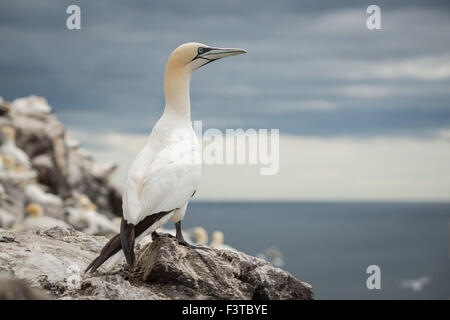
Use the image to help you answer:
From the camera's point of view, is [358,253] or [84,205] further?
[358,253]

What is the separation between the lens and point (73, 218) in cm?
1788

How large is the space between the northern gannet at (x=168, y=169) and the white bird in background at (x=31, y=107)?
1718 cm

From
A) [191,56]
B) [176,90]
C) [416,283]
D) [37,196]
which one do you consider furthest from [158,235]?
[416,283]

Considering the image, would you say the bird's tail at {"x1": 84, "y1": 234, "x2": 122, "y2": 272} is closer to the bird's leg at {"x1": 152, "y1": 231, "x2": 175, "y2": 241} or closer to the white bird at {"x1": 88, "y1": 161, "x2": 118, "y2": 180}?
the bird's leg at {"x1": 152, "y1": 231, "x2": 175, "y2": 241}

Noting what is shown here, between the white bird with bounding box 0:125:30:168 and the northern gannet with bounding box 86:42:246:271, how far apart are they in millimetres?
14244

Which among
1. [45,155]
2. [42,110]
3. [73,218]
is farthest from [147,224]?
[42,110]

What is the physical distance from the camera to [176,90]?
650cm

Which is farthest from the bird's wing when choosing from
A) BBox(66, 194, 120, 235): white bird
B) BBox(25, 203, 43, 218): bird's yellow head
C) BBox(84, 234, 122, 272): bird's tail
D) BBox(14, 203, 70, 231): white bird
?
BBox(66, 194, 120, 235): white bird

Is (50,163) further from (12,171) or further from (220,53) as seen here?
(220,53)

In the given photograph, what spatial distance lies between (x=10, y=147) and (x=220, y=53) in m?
14.4

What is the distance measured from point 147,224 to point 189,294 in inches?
30.9

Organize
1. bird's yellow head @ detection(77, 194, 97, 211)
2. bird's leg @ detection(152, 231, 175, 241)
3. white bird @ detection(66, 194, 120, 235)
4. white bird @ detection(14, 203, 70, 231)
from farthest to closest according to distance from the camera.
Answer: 1. bird's yellow head @ detection(77, 194, 97, 211)
2. white bird @ detection(66, 194, 120, 235)
3. white bird @ detection(14, 203, 70, 231)
4. bird's leg @ detection(152, 231, 175, 241)

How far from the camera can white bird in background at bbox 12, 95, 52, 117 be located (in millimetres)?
22500

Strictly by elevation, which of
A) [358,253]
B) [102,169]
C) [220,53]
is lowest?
[358,253]
